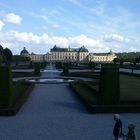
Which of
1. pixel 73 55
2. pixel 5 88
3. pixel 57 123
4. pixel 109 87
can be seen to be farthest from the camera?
pixel 73 55

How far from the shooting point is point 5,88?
12.7 meters

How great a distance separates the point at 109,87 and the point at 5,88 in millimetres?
3423

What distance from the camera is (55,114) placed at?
11.9m

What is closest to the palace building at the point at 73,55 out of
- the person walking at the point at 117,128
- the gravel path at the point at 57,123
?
the gravel path at the point at 57,123

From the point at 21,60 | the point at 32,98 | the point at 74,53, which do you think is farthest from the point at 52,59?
the point at 32,98

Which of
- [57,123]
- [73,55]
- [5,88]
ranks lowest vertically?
[73,55]

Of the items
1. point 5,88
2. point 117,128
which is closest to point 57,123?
point 5,88

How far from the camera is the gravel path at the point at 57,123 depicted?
8.84m

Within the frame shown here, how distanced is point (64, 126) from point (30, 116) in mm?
1893

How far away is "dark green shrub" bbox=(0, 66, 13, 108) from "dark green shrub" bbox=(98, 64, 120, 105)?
9.76 ft

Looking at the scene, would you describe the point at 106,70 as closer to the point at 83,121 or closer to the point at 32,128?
the point at 83,121

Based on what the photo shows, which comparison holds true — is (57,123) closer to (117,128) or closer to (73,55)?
(117,128)

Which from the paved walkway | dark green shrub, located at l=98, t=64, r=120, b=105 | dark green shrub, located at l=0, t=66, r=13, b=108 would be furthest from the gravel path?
dark green shrub, located at l=98, t=64, r=120, b=105

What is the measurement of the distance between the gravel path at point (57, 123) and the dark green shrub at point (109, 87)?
81cm
